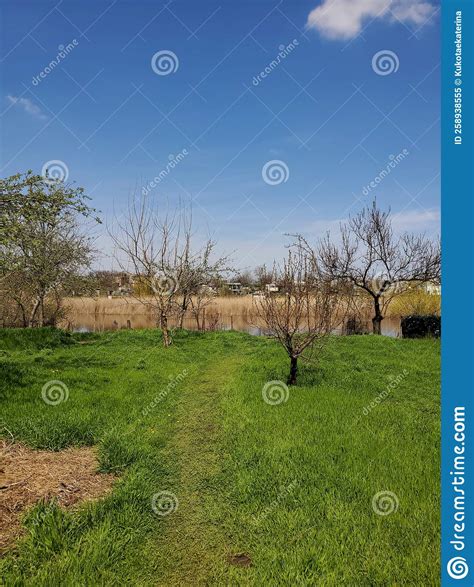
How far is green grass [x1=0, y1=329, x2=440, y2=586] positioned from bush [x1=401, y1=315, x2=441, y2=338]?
1059cm

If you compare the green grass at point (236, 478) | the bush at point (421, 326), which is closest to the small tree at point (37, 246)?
the green grass at point (236, 478)

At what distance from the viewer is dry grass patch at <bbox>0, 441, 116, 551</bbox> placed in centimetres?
376

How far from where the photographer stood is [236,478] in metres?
4.58

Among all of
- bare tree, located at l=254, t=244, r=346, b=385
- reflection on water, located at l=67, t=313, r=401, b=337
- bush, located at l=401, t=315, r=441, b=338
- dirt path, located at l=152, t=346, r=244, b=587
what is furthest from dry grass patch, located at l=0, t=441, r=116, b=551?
reflection on water, located at l=67, t=313, r=401, b=337

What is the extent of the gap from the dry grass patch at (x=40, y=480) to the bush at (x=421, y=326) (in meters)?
18.4

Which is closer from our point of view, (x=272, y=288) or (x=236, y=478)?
(x=236, y=478)

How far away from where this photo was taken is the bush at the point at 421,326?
62.7 feet

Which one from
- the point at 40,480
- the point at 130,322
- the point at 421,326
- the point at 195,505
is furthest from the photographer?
the point at 130,322

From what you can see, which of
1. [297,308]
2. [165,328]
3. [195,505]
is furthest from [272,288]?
[165,328]

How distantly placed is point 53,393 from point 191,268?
11.9 metres

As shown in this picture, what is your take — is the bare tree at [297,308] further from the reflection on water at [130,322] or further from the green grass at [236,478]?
the reflection on water at [130,322]

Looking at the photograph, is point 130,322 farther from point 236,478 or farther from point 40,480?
point 236,478

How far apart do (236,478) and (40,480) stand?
7.55ft

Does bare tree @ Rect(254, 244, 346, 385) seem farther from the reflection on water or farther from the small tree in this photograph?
the reflection on water
